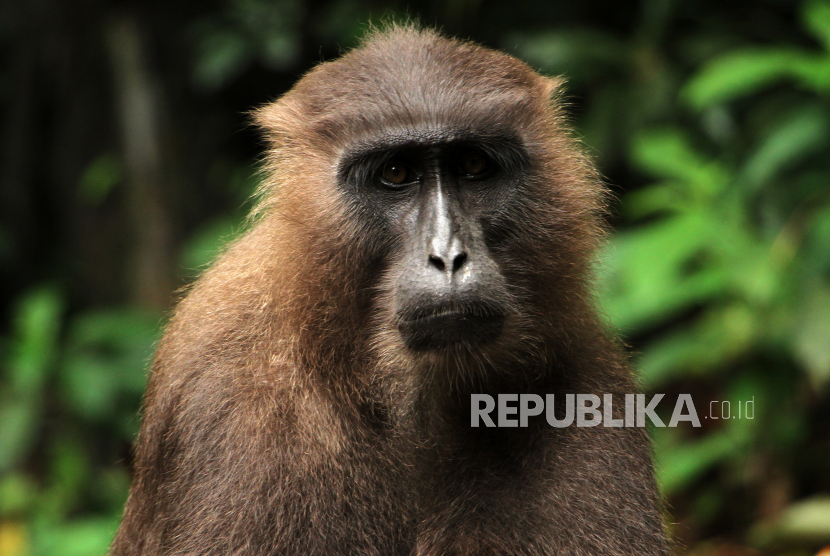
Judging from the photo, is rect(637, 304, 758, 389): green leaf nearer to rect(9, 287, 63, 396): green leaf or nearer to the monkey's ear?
the monkey's ear

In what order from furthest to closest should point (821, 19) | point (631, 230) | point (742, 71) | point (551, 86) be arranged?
1. point (631, 230)
2. point (742, 71)
3. point (821, 19)
4. point (551, 86)

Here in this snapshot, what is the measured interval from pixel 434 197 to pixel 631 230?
15.2ft

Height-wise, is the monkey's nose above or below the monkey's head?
below

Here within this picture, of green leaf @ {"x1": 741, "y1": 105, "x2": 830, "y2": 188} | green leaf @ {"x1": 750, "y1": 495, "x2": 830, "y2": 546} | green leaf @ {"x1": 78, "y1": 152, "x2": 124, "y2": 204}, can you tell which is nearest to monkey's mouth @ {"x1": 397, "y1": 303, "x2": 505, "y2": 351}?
green leaf @ {"x1": 750, "y1": 495, "x2": 830, "y2": 546}

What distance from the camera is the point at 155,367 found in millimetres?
3961

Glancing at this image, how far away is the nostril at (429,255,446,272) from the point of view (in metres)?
3.14

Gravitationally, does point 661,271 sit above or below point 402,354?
above

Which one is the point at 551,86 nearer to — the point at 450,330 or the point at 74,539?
the point at 450,330

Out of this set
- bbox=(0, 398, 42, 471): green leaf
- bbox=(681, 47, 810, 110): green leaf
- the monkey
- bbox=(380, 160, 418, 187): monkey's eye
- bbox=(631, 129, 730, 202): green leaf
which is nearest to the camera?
the monkey

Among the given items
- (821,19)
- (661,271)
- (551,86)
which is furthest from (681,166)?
(551,86)

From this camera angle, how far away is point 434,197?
11.0ft

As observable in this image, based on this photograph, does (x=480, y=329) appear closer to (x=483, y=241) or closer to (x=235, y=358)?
(x=483, y=241)

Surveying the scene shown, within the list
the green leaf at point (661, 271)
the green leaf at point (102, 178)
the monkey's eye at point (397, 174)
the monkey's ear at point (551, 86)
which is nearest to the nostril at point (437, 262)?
the monkey's eye at point (397, 174)

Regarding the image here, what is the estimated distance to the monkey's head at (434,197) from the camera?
3230mm
